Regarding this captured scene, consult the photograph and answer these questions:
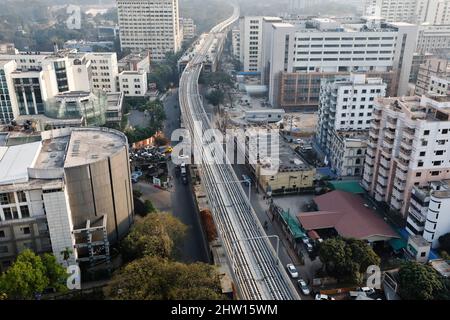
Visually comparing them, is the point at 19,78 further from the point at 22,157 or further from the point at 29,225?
the point at 29,225

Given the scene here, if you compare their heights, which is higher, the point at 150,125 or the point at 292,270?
the point at 150,125

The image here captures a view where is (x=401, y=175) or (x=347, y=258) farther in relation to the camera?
(x=401, y=175)

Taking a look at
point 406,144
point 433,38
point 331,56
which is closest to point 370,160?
point 406,144

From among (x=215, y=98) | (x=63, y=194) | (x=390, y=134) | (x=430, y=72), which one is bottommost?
(x=215, y=98)

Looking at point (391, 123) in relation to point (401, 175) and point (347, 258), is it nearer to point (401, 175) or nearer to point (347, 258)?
point (401, 175)

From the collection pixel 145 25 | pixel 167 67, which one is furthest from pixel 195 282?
pixel 145 25

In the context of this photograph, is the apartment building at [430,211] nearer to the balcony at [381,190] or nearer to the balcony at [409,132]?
the balcony at [409,132]
